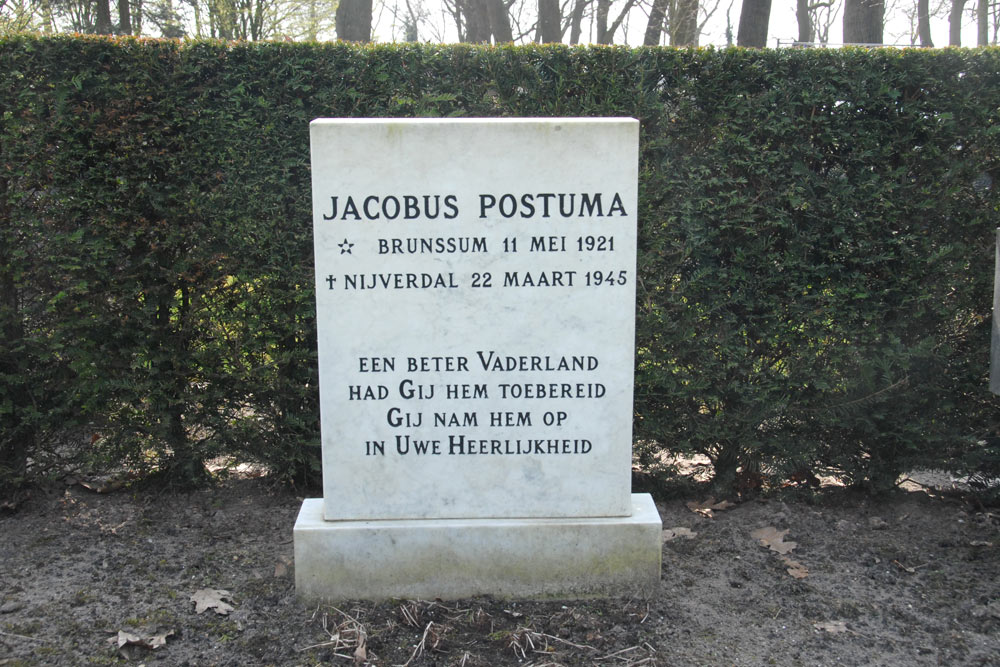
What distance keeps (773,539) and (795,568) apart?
327 mm

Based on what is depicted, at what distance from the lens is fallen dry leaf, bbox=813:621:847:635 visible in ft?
10.6

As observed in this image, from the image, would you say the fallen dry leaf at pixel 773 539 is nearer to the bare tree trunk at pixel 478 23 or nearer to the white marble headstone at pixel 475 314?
the white marble headstone at pixel 475 314

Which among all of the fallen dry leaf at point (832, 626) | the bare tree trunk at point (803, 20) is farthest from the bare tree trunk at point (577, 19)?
the fallen dry leaf at point (832, 626)

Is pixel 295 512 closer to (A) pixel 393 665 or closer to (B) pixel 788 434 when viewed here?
(A) pixel 393 665

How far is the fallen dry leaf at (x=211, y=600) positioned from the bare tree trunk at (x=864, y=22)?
13529mm

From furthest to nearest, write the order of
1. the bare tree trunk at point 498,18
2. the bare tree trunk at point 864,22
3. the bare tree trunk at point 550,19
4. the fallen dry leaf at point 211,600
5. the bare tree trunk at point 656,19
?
the bare tree trunk at point 656,19
the bare tree trunk at point 550,19
the bare tree trunk at point 498,18
the bare tree trunk at point 864,22
the fallen dry leaf at point 211,600

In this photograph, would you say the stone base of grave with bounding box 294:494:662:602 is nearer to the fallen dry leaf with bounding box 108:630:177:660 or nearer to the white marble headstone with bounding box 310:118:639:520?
the white marble headstone with bounding box 310:118:639:520

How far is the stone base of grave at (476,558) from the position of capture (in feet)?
11.1

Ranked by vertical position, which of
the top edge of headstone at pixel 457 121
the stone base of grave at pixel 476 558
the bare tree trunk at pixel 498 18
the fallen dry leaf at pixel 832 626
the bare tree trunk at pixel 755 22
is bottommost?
the fallen dry leaf at pixel 832 626

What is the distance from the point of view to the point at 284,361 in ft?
14.2

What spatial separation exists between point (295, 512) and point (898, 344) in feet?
11.2

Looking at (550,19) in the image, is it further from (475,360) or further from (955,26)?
(955,26)

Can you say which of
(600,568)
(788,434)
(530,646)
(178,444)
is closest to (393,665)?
(530,646)

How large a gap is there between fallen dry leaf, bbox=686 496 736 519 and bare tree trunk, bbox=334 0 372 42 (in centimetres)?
1023
